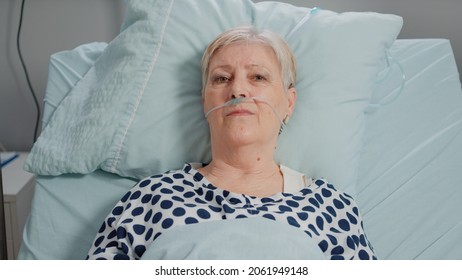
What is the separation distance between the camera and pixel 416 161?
5.06ft

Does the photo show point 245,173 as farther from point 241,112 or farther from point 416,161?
point 416,161

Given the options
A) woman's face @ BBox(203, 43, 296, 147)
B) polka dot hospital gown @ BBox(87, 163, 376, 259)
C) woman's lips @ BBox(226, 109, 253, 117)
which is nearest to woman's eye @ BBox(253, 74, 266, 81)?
woman's face @ BBox(203, 43, 296, 147)

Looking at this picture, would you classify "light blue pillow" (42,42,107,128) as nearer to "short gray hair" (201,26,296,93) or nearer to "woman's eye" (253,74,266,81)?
"short gray hair" (201,26,296,93)

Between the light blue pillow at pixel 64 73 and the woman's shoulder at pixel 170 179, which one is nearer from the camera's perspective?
the woman's shoulder at pixel 170 179

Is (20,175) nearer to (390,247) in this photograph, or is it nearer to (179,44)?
(179,44)

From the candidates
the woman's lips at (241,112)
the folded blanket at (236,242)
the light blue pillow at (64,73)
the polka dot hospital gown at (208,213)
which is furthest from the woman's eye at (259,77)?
the light blue pillow at (64,73)

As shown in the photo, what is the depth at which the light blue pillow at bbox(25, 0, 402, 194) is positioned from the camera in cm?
146

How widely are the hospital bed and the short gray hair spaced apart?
0.10 meters

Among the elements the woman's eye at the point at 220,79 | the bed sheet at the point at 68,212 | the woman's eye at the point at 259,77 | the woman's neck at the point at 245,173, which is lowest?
the bed sheet at the point at 68,212

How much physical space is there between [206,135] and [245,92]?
24cm

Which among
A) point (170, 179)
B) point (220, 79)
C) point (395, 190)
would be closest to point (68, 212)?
point (170, 179)

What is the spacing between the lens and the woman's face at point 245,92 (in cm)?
128

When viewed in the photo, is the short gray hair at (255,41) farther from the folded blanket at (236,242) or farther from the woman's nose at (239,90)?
the folded blanket at (236,242)
